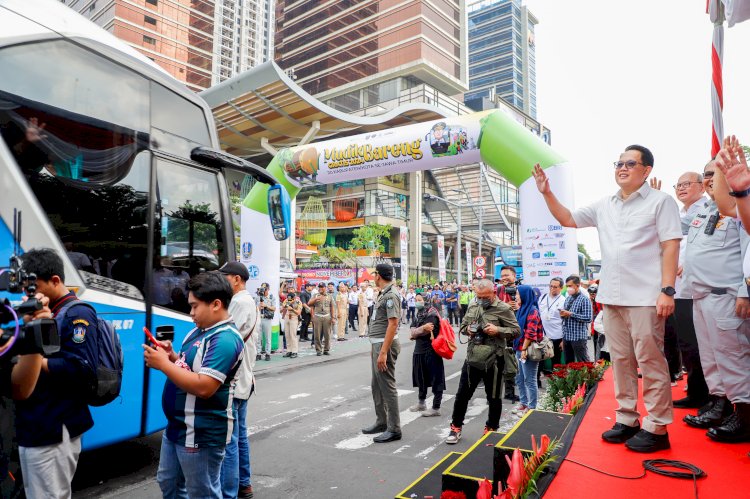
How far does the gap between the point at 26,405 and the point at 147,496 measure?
1.98 metres

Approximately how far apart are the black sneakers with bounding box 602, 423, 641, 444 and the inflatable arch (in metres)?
6.43

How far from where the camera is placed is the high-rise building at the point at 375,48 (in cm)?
5000

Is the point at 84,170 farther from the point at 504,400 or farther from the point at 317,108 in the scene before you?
the point at 317,108

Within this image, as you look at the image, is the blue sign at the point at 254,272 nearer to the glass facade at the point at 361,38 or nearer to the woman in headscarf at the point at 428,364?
the woman in headscarf at the point at 428,364

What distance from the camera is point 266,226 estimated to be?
42.4ft

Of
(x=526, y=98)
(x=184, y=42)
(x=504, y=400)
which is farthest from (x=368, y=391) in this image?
(x=526, y=98)

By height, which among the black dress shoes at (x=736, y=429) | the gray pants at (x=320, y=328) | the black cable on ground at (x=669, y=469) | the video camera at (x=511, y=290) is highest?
the video camera at (x=511, y=290)

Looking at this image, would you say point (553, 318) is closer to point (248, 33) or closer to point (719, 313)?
point (719, 313)

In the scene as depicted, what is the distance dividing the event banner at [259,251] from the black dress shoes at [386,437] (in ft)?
25.6

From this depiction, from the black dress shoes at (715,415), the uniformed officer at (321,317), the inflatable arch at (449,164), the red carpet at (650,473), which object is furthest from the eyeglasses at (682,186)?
the uniformed officer at (321,317)

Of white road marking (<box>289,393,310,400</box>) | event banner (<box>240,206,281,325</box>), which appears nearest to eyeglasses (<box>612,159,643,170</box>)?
white road marking (<box>289,393,310,400</box>)

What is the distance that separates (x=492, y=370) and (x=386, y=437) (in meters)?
1.41

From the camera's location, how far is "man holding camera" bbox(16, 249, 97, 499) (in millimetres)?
2375

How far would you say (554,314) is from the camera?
8.13 meters
